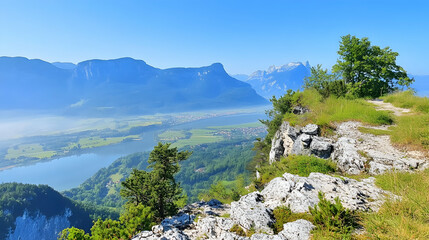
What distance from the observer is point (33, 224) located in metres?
83.1

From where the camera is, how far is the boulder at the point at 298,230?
5051 mm

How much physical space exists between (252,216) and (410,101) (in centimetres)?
1529

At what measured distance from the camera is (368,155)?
938 centimetres

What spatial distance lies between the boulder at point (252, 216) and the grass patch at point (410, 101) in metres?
12.9

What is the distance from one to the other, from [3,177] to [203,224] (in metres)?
231

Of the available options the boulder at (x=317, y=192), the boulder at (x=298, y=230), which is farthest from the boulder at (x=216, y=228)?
the boulder at (x=317, y=192)

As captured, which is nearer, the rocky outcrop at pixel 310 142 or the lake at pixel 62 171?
the rocky outcrop at pixel 310 142

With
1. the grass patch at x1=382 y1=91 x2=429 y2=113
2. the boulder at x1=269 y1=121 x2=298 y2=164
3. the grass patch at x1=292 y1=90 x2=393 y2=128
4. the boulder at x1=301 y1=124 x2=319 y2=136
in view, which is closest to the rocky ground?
the grass patch at x1=292 y1=90 x2=393 y2=128

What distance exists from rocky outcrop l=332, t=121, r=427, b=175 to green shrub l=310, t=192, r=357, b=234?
4.74 meters

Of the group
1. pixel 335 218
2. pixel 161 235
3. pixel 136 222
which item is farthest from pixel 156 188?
pixel 335 218

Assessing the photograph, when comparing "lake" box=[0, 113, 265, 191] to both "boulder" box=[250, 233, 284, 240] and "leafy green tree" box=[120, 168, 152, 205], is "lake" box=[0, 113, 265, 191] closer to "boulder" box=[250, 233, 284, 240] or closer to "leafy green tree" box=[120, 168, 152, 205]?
"leafy green tree" box=[120, 168, 152, 205]

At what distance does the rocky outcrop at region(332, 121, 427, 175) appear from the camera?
8.20 meters

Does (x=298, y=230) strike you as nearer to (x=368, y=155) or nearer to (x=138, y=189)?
(x=368, y=155)

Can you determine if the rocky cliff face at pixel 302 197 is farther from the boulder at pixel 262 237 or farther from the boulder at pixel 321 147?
the boulder at pixel 321 147
